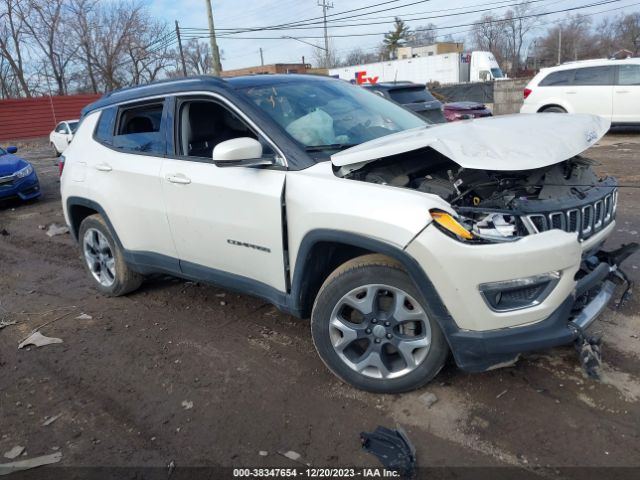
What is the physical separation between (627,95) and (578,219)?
39.0 ft

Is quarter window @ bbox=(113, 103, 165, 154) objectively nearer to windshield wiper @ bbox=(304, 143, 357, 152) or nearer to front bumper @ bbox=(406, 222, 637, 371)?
windshield wiper @ bbox=(304, 143, 357, 152)

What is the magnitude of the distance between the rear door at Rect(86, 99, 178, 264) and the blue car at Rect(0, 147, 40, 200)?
21.3ft

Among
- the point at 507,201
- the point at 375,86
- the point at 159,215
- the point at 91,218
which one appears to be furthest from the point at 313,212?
the point at 375,86

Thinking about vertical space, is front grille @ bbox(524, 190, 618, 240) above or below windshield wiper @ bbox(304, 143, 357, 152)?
below

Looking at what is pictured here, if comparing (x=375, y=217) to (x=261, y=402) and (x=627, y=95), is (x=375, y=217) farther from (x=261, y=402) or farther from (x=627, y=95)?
(x=627, y=95)

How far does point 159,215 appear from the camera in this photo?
3998 mm

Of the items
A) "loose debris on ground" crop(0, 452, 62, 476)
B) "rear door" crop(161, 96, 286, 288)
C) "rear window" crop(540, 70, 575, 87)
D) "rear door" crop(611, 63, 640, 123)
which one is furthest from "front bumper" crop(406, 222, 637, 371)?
"rear window" crop(540, 70, 575, 87)

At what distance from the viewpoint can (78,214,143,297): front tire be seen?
473cm

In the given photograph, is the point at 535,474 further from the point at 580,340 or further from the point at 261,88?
the point at 261,88

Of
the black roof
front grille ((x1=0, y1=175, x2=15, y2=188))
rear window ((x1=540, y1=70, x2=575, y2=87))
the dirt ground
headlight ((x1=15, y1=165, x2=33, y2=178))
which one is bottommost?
the dirt ground

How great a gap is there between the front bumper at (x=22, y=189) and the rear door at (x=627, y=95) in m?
13.2

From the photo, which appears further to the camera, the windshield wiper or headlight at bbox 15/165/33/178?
headlight at bbox 15/165/33/178

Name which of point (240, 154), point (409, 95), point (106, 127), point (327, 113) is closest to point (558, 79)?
point (409, 95)

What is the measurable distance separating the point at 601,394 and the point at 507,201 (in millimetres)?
1195
